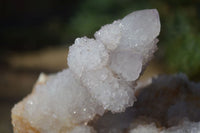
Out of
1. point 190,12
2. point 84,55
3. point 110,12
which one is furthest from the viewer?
point 110,12

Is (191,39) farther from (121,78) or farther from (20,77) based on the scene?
(20,77)

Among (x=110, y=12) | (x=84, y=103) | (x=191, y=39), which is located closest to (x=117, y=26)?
(x=84, y=103)

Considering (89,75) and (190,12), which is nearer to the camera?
(89,75)

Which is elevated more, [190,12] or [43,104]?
[190,12]

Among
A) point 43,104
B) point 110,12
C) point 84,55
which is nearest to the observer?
point 84,55

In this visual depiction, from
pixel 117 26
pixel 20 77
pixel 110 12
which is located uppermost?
pixel 110 12

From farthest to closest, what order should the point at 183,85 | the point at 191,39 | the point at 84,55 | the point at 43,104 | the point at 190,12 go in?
1. the point at 190,12
2. the point at 191,39
3. the point at 183,85
4. the point at 43,104
5. the point at 84,55

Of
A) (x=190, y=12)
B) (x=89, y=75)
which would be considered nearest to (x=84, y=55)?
(x=89, y=75)

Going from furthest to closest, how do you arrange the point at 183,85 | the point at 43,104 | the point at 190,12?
the point at 190,12 → the point at 183,85 → the point at 43,104

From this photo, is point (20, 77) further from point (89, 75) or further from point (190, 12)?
point (89, 75)
